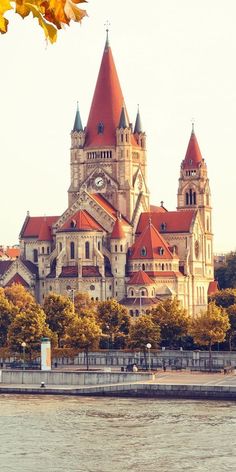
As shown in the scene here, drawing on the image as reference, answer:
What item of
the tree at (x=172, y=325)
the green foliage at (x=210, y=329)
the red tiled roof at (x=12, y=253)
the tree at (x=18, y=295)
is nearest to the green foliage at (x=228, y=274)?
the tree at (x=18, y=295)

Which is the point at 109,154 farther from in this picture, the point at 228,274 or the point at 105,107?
the point at 228,274

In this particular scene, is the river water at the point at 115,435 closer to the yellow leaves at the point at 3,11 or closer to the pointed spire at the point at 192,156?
the yellow leaves at the point at 3,11

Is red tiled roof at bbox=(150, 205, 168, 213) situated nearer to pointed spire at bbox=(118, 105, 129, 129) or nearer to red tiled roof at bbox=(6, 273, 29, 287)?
pointed spire at bbox=(118, 105, 129, 129)

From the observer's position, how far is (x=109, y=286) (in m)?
118

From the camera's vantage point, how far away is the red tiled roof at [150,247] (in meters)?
120

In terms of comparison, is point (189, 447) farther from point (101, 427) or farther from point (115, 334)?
point (115, 334)

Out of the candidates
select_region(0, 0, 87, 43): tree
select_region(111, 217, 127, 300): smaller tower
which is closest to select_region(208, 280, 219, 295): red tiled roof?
select_region(111, 217, 127, 300): smaller tower

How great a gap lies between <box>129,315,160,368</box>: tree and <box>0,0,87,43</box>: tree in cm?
8164

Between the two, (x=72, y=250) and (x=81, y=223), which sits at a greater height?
(x=81, y=223)

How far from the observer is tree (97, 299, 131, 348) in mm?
94375

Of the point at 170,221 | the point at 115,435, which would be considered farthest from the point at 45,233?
the point at 115,435

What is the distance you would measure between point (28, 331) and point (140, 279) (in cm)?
3222

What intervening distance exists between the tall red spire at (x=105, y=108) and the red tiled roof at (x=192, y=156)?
45.1ft

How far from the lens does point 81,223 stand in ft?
392
